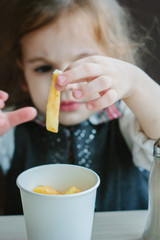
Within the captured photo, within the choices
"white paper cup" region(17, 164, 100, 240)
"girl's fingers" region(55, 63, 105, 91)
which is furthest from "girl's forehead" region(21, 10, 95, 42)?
"white paper cup" region(17, 164, 100, 240)

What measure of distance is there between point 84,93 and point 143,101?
0.67 feet

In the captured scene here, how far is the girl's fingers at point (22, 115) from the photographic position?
612 millimetres

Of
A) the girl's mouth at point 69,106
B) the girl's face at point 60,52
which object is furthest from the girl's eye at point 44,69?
the girl's mouth at point 69,106

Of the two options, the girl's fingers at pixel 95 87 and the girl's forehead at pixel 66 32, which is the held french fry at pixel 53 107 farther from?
the girl's forehead at pixel 66 32

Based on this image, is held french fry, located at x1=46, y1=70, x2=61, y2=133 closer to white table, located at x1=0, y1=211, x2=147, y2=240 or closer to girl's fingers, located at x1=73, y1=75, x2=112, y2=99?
girl's fingers, located at x1=73, y1=75, x2=112, y2=99

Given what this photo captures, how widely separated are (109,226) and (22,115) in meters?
0.31

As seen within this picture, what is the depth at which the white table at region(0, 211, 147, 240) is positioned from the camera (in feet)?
1.52

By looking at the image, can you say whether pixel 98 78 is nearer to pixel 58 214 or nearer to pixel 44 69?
pixel 58 214

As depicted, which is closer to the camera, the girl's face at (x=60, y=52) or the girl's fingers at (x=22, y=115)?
the girl's fingers at (x=22, y=115)

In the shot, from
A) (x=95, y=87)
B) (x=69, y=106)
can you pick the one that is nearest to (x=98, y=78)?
(x=95, y=87)

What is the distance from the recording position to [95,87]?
46cm

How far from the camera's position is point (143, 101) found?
0.61 m

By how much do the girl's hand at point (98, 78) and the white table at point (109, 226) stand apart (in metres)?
0.22

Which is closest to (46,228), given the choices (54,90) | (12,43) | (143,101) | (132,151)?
(54,90)
